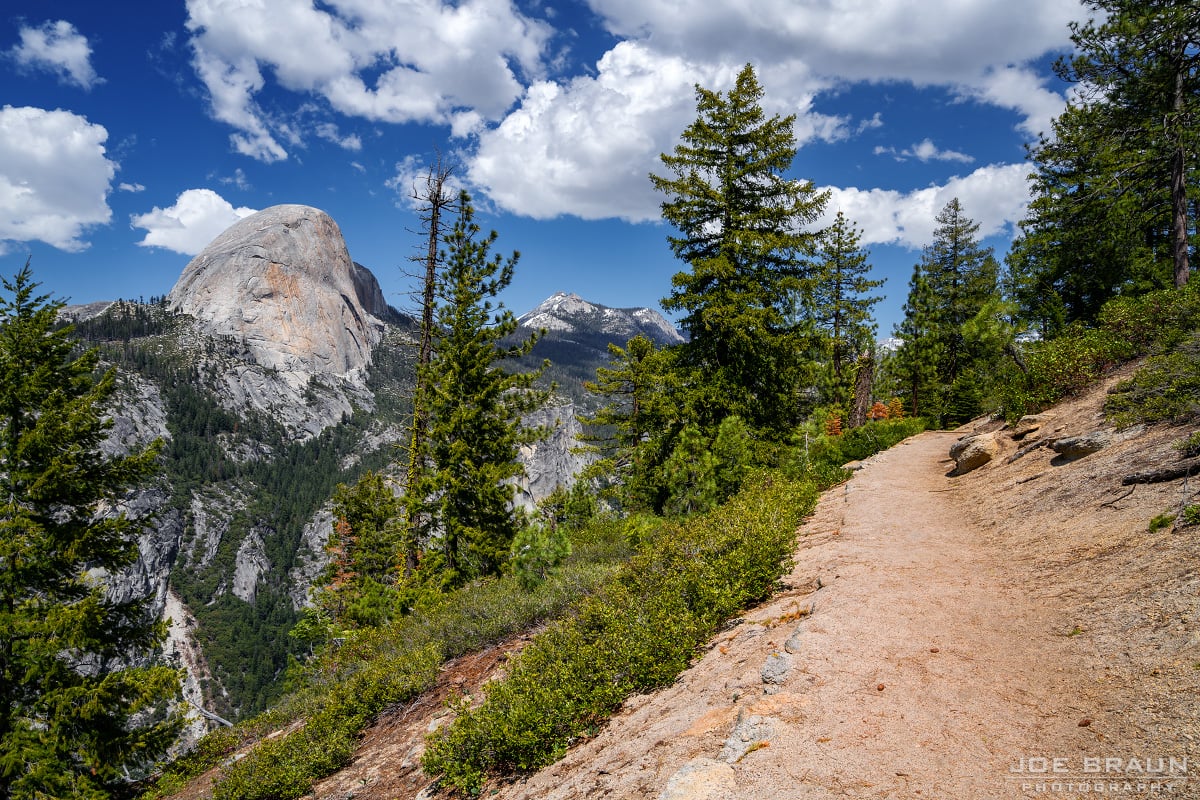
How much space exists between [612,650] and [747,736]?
2.03 meters

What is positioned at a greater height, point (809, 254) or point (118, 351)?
point (118, 351)

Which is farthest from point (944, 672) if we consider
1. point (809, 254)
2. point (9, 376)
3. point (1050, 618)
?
point (9, 376)

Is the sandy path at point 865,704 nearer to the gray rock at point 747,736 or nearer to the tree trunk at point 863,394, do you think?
the gray rock at point 747,736

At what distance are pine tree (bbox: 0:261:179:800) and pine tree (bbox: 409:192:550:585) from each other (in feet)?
21.7

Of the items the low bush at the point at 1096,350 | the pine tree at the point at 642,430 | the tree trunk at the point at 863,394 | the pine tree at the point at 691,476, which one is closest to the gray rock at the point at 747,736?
the pine tree at the point at 691,476

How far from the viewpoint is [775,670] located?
4.02m

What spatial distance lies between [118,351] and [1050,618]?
193 meters

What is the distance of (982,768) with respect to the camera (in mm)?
2938

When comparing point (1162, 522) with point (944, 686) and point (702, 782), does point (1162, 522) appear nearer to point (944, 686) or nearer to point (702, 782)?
point (944, 686)

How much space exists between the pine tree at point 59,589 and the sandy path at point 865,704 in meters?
11.9

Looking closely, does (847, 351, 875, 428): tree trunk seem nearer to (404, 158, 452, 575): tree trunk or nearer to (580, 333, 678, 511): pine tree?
(580, 333, 678, 511): pine tree

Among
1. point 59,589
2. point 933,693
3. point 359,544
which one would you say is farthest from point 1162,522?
point 359,544

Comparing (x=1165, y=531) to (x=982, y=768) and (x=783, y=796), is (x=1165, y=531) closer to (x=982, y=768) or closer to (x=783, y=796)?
(x=982, y=768)

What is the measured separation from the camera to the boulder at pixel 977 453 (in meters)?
12.2
